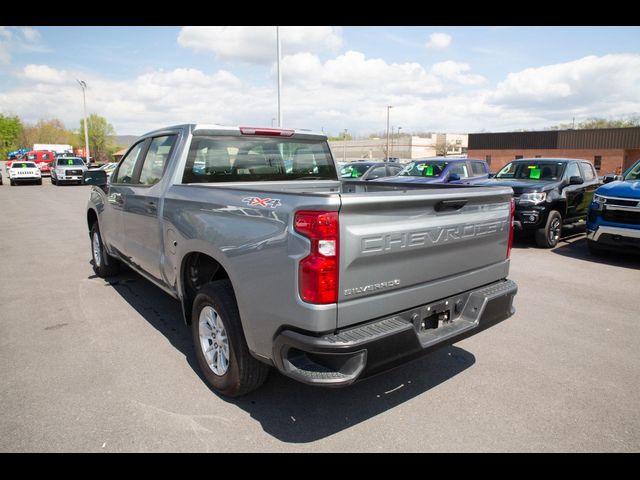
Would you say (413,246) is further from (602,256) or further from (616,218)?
(602,256)

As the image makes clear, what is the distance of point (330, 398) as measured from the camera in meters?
3.40

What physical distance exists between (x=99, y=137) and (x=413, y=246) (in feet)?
366

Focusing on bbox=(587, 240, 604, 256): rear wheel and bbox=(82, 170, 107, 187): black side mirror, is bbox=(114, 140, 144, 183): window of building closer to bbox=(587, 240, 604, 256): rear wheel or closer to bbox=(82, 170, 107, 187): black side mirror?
bbox=(82, 170, 107, 187): black side mirror

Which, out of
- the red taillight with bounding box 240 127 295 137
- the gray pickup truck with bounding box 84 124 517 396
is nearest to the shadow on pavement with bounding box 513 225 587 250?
the gray pickup truck with bounding box 84 124 517 396

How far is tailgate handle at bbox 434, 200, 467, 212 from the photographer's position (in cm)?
293

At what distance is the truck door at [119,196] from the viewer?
16.8ft

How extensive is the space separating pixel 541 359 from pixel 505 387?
0.71 metres

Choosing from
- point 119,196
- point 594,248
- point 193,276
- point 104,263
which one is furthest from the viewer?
point 594,248

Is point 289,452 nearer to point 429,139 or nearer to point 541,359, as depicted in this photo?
point 541,359

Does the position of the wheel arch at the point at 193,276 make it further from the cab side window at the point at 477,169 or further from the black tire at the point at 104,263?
the cab side window at the point at 477,169

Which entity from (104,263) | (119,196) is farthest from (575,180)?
(104,263)

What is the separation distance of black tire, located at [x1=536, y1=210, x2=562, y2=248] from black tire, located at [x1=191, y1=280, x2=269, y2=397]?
25.2 feet
